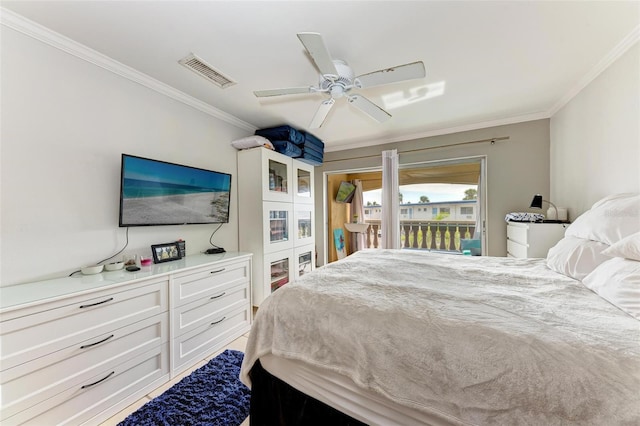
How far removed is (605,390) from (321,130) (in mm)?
3291

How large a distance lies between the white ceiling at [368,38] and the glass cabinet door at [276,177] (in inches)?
29.7

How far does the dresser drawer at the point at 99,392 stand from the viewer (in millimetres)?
1186

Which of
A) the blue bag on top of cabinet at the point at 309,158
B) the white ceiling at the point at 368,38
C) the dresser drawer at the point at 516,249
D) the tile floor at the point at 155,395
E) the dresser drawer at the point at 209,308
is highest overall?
the white ceiling at the point at 368,38

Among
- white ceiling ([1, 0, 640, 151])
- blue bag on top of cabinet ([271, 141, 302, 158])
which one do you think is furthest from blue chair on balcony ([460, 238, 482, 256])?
blue bag on top of cabinet ([271, 141, 302, 158])

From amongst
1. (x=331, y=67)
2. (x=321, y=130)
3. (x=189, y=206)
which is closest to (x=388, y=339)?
(x=331, y=67)

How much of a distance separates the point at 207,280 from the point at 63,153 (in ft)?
4.38

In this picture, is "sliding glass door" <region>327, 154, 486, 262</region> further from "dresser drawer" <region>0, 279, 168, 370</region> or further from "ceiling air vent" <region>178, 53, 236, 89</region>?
"dresser drawer" <region>0, 279, 168, 370</region>

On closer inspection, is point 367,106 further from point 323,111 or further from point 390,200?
point 390,200

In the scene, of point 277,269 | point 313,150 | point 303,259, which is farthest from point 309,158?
point 277,269

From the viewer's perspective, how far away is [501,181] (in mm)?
2994

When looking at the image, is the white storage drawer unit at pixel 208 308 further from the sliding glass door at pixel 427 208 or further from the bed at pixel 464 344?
the sliding glass door at pixel 427 208

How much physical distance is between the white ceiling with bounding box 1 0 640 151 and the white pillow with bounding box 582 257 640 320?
1.45 meters

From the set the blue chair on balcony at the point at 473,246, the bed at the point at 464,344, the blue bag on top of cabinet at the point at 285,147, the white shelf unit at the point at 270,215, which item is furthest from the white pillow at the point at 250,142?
the blue chair on balcony at the point at 473,246

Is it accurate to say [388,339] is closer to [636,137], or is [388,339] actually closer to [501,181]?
[636,137]
